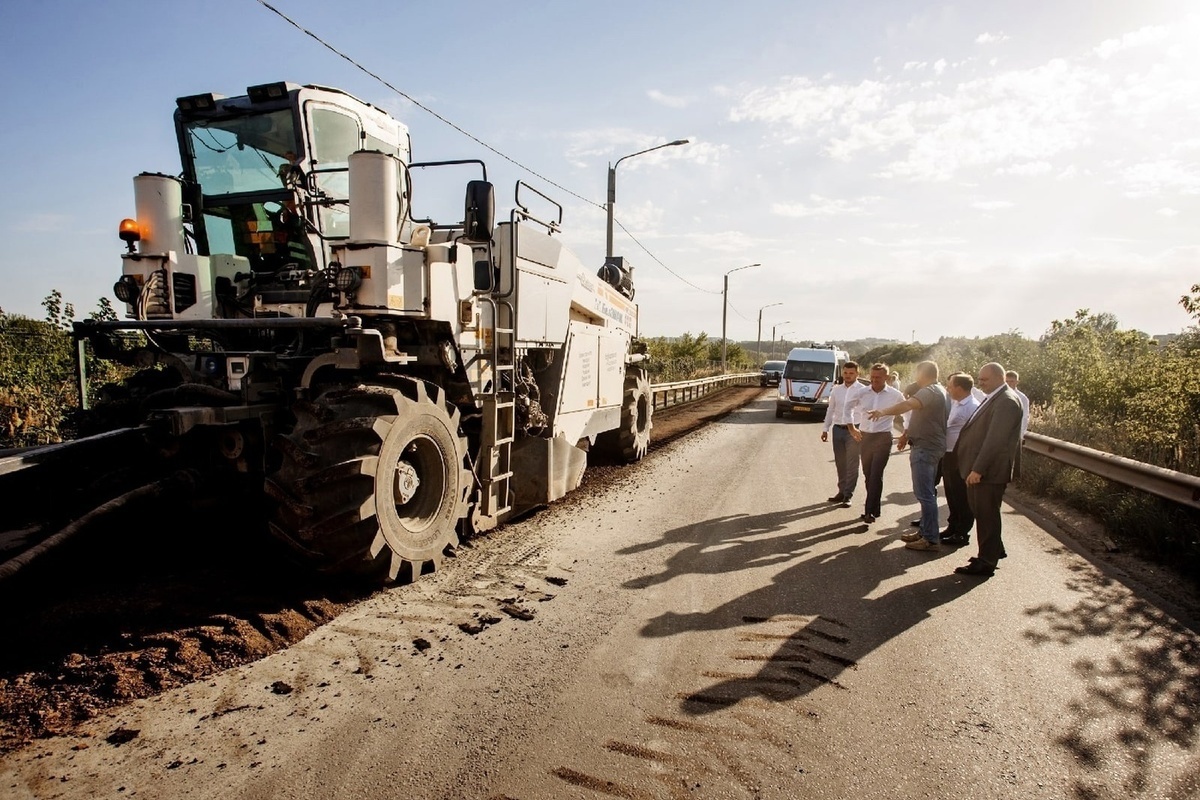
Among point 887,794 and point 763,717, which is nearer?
point 887,794

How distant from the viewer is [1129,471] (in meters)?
6.43

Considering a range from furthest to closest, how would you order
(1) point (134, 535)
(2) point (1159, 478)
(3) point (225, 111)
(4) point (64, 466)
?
(2) point (1159, 478)
(3) point (225, 111)
(1) point (134, 535)
(4) point (64, 466)

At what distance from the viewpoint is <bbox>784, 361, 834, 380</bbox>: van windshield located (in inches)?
798

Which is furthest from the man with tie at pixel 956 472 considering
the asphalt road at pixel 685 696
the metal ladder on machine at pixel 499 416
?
the metal ladder on machine at pixel 499 416

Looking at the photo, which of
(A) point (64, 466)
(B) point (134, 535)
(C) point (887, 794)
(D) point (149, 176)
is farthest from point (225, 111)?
(C) point (887, 794)

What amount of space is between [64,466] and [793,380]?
734 inches

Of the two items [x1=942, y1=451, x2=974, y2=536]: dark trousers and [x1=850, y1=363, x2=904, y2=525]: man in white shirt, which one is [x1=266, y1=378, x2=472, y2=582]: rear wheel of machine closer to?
[x1=850, y1=363, x2=904, y2=525]: man in white shirt

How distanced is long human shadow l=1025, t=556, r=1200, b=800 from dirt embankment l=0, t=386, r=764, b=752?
13.3ft

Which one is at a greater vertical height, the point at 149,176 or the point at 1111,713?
the point at 149,176

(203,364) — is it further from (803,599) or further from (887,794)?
(887,794)

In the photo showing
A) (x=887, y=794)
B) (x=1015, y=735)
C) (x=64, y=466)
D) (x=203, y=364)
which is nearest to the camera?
(x=887, y=794)

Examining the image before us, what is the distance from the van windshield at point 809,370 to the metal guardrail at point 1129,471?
1129 centimetres

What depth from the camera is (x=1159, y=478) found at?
231 inches

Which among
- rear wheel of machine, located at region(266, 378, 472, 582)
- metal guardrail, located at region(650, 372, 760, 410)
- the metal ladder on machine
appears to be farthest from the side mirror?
metal guardrail, located at region(650, 372, 760, 410)
